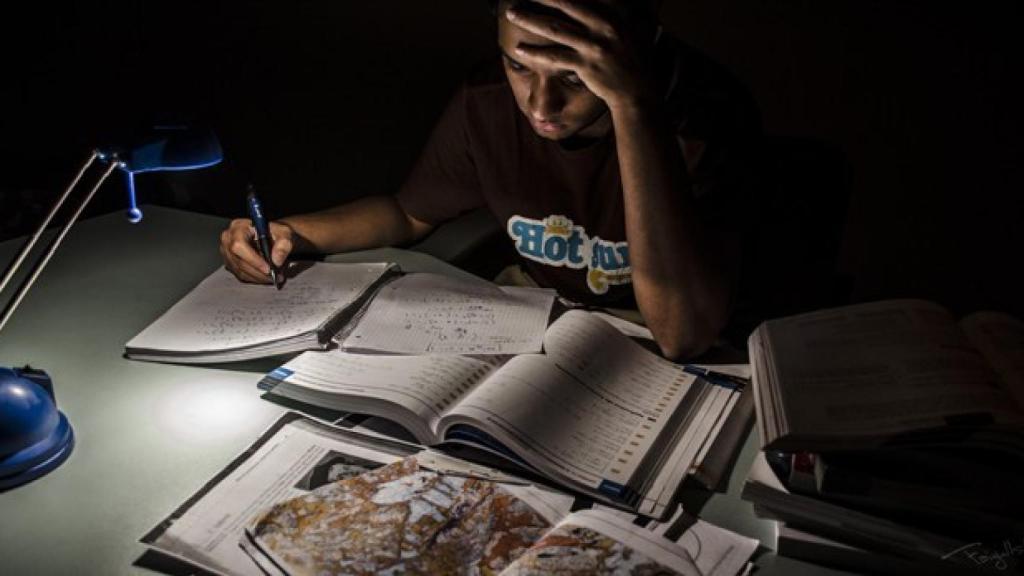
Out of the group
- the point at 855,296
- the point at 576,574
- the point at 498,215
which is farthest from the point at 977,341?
the point at 855,296

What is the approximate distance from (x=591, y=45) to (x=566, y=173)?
14.4 inches

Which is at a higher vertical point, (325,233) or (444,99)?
(444,99)

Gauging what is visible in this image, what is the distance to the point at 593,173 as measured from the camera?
149 centimetres

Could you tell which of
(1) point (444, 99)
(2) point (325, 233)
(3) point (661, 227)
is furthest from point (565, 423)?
(1) point (444, 99)

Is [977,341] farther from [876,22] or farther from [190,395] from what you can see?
[876,22]

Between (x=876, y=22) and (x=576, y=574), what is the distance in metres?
1.70

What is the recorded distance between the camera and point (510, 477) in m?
0.87

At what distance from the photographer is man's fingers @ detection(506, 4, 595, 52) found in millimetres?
1146

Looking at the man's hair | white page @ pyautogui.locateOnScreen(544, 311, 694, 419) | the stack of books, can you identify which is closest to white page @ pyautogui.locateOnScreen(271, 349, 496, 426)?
white page @ pyautogui.locateOnScreen(544, 311, 694, 419)

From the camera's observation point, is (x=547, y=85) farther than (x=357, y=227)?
No

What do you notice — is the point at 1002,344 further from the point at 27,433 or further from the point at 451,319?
the point at 27,433

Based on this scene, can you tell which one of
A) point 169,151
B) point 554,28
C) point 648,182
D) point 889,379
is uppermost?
point 554,28

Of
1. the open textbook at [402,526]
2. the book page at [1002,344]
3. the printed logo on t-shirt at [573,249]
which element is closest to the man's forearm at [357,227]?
the printed logo on t-shirt at [573,249]

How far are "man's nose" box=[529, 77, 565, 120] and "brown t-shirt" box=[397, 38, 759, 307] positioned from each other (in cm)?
21
